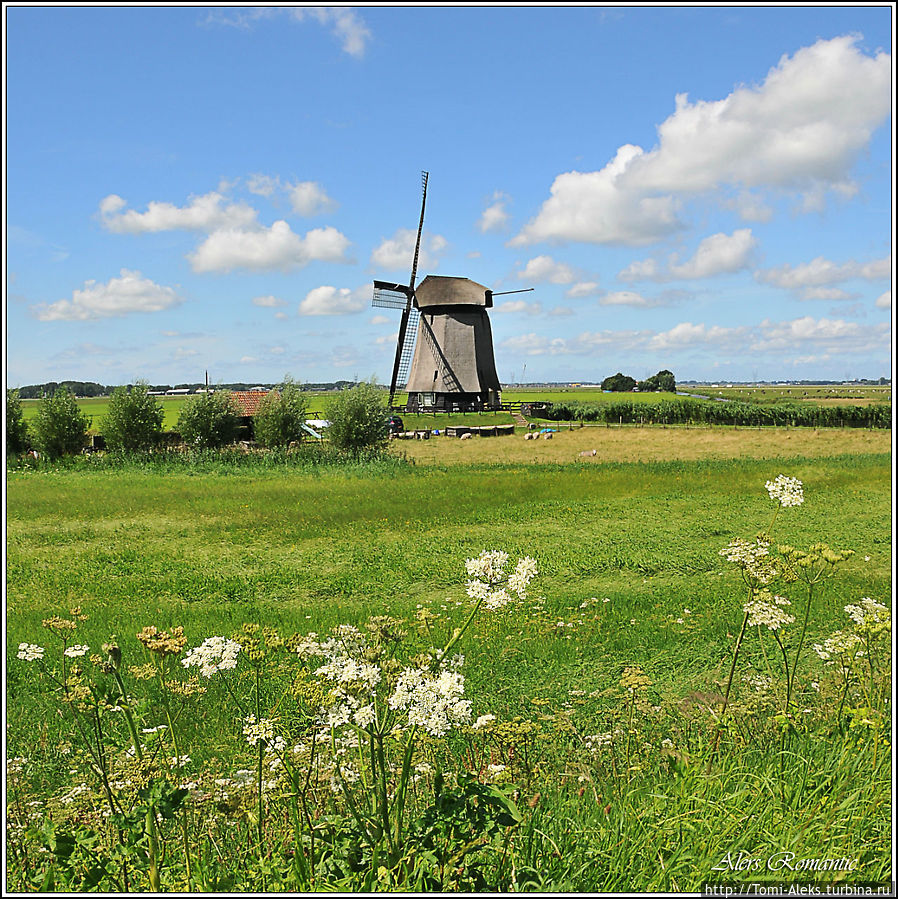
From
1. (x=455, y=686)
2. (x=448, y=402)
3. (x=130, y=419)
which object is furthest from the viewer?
(x=448, y=402)

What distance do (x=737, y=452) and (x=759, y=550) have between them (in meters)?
31.6

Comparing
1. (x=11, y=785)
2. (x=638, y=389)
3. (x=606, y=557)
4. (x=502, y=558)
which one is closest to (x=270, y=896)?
(x=502, y=558)

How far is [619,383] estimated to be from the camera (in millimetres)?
102500

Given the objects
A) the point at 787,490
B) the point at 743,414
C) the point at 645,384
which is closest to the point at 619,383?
the point at 645,384

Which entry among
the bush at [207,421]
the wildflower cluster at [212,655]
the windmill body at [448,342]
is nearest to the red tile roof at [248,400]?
the bush at [207,421]

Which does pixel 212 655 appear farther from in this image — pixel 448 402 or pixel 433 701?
pixel 448 402

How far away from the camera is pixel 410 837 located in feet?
7.31

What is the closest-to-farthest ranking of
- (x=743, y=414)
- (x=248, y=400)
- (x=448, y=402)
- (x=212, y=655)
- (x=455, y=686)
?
(x=455, y=686)
(x=212, y=655)
(x=248, y=400)
(x=743, y=414)
(x=448, y=402)

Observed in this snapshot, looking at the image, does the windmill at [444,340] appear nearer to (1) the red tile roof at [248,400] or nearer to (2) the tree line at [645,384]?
(1) the red tile roof at [248,400]

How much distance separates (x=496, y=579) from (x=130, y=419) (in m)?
32.9

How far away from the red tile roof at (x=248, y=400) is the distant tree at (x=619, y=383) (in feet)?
230

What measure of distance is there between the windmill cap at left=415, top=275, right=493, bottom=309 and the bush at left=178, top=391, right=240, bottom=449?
2293 centimetres

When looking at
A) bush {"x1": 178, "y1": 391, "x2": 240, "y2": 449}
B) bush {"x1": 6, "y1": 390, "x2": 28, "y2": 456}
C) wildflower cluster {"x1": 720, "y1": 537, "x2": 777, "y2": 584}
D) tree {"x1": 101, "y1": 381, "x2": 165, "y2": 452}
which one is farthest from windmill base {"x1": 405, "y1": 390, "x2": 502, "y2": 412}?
wildflower cluster {"x1": 720, "y1": 537, "x2": 777, "y2": 584}

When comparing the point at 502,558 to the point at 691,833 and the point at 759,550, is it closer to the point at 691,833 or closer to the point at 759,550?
the point at 691,833
